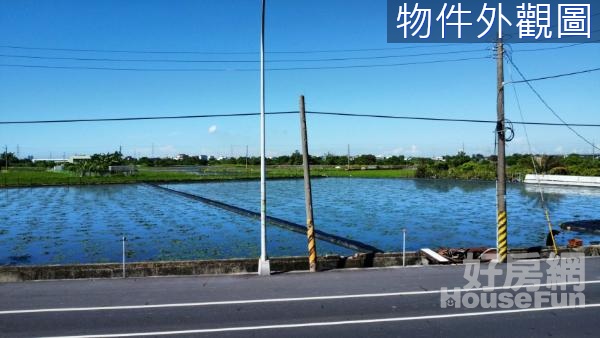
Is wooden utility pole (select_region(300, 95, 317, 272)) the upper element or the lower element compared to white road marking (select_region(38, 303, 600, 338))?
upper

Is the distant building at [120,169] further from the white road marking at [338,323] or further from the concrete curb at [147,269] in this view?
the white road marking at [338,323]

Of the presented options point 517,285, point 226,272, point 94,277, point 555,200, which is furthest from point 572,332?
point 555,200

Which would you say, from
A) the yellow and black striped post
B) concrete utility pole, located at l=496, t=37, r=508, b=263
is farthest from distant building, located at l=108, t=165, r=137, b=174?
the yellow and black striped post

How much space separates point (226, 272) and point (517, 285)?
7968 mm

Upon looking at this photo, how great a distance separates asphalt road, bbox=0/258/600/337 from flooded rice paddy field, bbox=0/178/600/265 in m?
10.1

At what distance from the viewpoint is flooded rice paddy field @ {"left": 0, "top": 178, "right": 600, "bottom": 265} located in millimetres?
24359

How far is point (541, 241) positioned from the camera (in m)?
27.2

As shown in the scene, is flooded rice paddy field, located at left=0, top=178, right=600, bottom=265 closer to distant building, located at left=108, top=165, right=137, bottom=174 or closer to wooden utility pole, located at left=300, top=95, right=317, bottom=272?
wooden utility pole, located at left=300, top=95, right=317, bottom=272

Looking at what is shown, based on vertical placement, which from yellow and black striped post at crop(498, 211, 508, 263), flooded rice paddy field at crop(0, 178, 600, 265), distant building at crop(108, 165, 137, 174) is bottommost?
flooded rice paddy field at crop(0, 178, 600, 265)

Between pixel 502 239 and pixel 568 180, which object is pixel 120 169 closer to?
pixel 568 180

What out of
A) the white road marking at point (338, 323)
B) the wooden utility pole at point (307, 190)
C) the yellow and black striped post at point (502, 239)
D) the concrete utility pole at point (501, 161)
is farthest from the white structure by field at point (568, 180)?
the white road marking at point (338, 323)

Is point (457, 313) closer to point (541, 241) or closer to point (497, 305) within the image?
point (497, 305)

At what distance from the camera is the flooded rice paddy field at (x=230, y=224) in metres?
24.4

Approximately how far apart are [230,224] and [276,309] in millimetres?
24068
